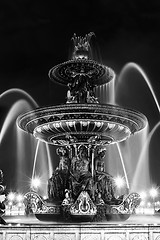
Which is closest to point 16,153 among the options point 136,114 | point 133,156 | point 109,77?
point 133,156

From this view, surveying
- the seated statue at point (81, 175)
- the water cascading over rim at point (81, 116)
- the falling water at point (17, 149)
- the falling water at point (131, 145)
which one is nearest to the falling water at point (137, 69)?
the falling water at point (131, 145)

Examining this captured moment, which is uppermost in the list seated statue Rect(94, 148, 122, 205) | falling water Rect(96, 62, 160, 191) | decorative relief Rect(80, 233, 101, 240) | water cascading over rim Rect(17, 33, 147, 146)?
falling water Rect(96, 62, 160, 191)

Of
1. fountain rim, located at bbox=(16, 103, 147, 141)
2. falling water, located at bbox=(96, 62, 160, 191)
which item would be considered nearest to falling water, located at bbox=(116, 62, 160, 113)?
falling water, located at bbox=(96, 62, 160, 191)

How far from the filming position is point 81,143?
15.3 metres

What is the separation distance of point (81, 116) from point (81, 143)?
1.50 meters

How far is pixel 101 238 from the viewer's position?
9.77 m

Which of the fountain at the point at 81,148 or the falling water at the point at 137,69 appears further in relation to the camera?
the falling water at the point at 137,69

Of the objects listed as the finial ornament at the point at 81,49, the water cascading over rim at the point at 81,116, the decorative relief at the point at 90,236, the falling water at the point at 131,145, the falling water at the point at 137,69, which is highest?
the falling water at the point at 137,69

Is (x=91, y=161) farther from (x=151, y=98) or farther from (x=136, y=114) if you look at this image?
(x=151, y=98)

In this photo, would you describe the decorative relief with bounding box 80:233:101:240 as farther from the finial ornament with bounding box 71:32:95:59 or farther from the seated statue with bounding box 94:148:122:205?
the finial ornament with bounding box 71:32:95:59

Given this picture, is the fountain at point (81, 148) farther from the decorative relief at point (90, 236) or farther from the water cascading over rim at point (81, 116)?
the decorative relief at point (90, 236)

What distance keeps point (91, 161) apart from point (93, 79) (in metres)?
4.09

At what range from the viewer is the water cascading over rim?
46.2ft

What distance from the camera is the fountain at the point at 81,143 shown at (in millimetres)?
13914
